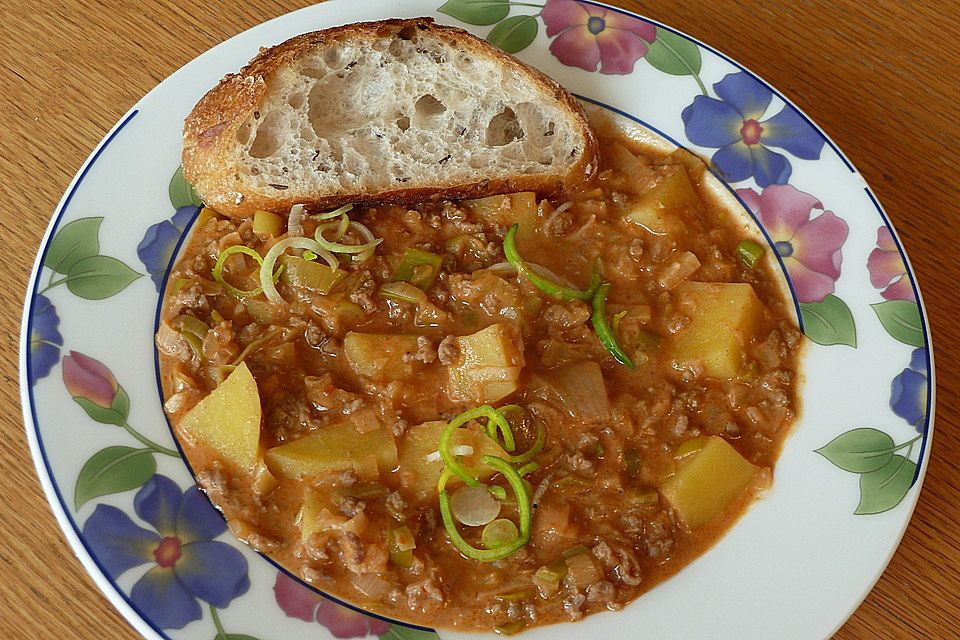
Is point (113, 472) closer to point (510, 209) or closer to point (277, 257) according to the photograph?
point (277, 257)

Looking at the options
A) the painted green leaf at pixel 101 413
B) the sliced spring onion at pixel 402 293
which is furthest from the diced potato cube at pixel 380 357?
the painted green leaf at pixel 101 413

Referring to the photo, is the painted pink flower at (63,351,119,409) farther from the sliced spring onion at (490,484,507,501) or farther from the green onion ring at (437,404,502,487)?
the sliced spring onion at (490,484,507,501)

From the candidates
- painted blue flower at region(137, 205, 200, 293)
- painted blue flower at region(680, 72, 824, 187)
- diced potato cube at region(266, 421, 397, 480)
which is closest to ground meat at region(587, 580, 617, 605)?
diced potato cube at region(266, 421, 397, 480)

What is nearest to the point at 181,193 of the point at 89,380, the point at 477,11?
the point at 89,380

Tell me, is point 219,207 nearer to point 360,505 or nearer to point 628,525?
point 360,505

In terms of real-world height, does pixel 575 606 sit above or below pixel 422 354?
below

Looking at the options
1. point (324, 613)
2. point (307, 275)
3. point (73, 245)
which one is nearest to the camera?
point (324, 613)

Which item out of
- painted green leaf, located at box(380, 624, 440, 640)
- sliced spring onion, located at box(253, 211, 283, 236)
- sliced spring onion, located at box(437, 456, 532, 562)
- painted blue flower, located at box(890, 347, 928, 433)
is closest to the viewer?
painted green leaf, located at box(380, 624, 440, 640)

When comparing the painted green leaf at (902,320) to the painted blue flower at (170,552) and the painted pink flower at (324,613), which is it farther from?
the painted blue flower at (170,552)
